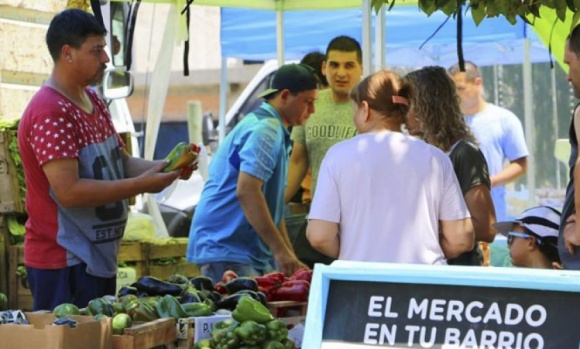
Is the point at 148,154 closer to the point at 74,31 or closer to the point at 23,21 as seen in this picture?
the point at 23,21

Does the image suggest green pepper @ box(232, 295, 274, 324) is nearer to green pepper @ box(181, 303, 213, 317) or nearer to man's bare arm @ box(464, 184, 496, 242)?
green pepper @ box(181, 303, 213, 317)

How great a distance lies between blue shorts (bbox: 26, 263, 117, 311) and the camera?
18.4 ft

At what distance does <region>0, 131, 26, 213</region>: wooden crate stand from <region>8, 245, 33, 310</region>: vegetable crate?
24 centimetres

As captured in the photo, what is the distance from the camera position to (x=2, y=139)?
7246mm

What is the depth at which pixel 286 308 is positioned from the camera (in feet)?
17.7

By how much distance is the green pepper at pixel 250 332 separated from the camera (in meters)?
4.58

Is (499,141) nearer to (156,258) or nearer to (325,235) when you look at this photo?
(156,258)

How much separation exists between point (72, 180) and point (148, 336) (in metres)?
1.13

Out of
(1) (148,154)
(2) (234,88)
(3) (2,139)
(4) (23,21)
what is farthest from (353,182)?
(2) (234,88)

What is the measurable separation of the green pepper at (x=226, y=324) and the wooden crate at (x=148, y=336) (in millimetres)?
169

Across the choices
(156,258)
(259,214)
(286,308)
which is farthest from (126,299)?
(156,258)

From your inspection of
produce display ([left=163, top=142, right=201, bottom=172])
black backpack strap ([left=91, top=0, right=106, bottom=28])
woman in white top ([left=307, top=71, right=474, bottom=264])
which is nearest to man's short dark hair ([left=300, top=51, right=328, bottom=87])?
produce display ([left=163, top=142, right=201, bottom=172])

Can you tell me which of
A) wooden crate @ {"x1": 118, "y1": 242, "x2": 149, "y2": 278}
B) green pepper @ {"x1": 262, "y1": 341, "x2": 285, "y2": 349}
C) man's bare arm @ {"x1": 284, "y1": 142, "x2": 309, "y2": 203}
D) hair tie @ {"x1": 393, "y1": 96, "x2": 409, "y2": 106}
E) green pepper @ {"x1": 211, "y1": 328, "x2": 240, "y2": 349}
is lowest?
wooden crate @ {"x1": 118, "y1": 242, "x2": 149, "y2": 278}

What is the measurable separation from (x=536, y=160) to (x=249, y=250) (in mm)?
7997
